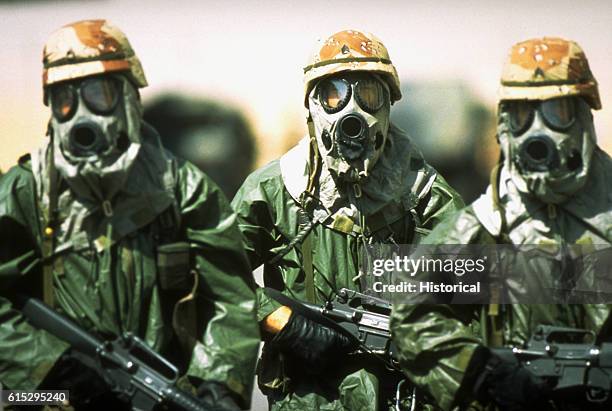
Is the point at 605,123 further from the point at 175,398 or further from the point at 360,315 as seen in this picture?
the point at 175,398

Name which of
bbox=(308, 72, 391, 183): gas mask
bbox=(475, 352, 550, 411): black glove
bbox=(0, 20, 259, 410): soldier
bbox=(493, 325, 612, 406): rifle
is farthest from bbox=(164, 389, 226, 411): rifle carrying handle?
bbox=(308, 72, 391, 183): gas mask

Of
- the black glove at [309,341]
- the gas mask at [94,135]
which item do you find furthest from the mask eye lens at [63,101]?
the black glove at [309,341]

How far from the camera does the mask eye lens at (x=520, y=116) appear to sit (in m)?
9.59

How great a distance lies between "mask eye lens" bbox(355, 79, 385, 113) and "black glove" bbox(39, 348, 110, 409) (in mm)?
2509

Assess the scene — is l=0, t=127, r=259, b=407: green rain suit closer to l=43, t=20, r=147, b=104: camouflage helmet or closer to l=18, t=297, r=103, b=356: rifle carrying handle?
l=18, t=297, r=103, b=356: rifle carrying handle

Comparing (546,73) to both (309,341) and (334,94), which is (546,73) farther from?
(309,341)

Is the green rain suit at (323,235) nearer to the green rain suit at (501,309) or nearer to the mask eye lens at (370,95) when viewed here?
the mask eye lens at (370,95)

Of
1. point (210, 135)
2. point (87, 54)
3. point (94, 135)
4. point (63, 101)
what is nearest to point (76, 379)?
point (94, 135)

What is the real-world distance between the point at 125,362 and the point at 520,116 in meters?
1.99

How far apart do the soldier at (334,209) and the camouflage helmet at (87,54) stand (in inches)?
68.5

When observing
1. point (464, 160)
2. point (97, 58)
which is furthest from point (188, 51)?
point (97, 58)

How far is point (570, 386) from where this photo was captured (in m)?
9.41

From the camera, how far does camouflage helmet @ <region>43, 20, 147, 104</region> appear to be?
9.38m

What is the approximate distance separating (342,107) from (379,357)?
1271 millimetres
